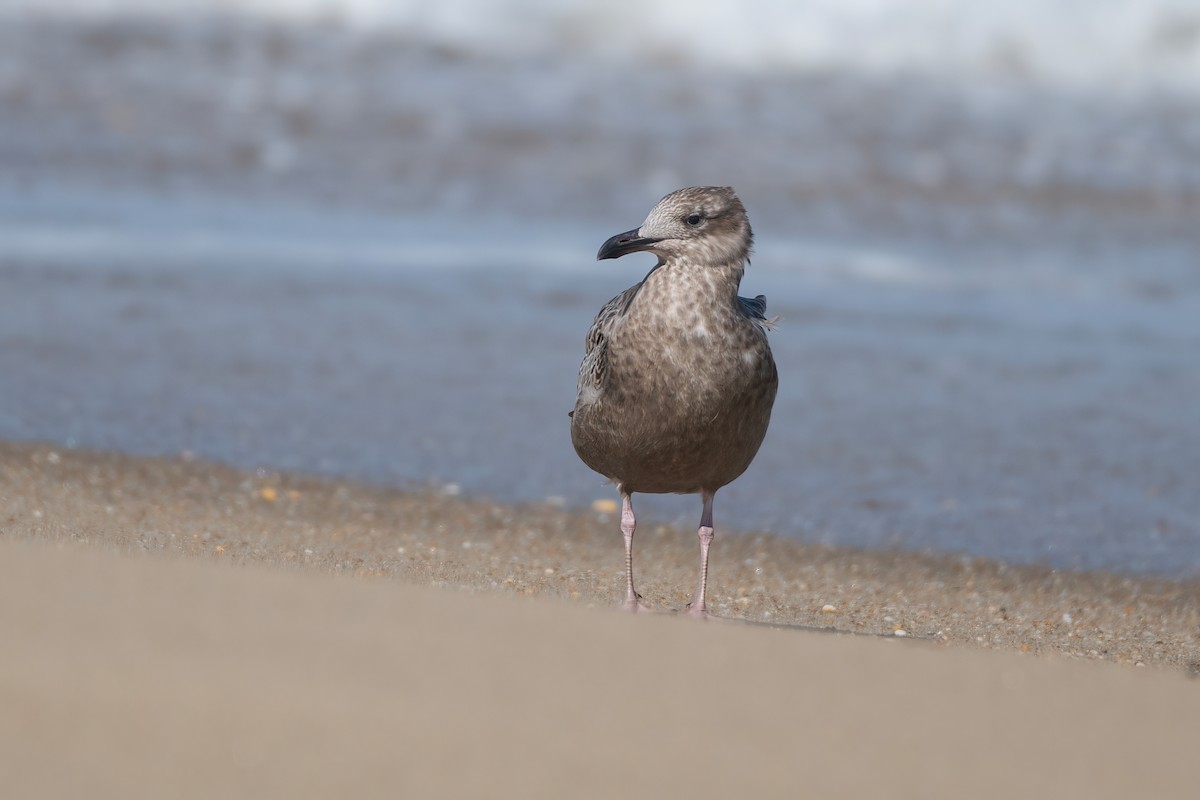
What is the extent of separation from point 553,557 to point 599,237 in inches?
247

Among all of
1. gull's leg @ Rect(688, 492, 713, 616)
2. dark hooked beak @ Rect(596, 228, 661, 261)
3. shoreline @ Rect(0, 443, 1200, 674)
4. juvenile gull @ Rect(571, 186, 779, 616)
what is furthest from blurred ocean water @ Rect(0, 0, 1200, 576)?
dark hooked beak @ Rect(596, 228, 661, 261)

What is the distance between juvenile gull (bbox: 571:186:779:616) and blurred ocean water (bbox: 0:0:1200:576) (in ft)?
5.22

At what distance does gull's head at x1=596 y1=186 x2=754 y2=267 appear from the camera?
509 centimetres

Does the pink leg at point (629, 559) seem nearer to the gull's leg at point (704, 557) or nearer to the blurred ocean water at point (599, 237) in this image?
the gull's leg at point (704, 557)

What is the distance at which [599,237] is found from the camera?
11977 mm

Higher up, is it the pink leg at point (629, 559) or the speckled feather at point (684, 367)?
the speckled feather at point (684, 367)

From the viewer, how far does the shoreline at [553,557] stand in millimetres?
5137

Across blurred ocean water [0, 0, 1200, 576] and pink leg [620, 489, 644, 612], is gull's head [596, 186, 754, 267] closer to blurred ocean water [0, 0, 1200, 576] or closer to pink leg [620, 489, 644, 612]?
pink leg [620, 489, 644, 612]

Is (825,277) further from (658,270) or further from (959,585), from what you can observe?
(658,270)

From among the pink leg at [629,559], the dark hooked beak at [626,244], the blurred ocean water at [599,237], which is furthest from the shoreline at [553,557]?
the dark hooked beak at [626,244]

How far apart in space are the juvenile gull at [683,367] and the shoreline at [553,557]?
0.47 m

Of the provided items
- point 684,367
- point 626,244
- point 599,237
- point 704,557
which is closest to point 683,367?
point 684,367

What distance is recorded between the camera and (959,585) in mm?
5957

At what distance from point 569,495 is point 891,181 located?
8121 mm
